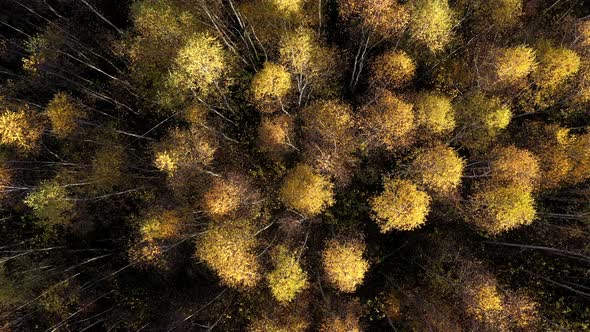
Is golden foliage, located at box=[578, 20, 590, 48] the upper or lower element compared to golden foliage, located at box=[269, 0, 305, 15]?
lower

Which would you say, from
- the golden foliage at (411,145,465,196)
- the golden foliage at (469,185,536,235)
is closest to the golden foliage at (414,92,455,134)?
the golden foliage at (411,145,465,196)

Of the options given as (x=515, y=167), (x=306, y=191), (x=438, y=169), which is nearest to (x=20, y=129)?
(x=306, y=191)

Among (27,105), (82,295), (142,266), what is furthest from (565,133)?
(27,105)

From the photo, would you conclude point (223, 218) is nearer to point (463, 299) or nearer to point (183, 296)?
point (183, 296)

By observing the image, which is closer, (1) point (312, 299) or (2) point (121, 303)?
(1) point (312, 299)

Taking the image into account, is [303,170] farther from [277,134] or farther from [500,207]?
[500,207]

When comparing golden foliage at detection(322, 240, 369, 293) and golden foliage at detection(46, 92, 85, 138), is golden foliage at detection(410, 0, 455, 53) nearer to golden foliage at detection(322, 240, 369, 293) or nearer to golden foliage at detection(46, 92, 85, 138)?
golden foliage at detection(322, 240, 369, 293)
